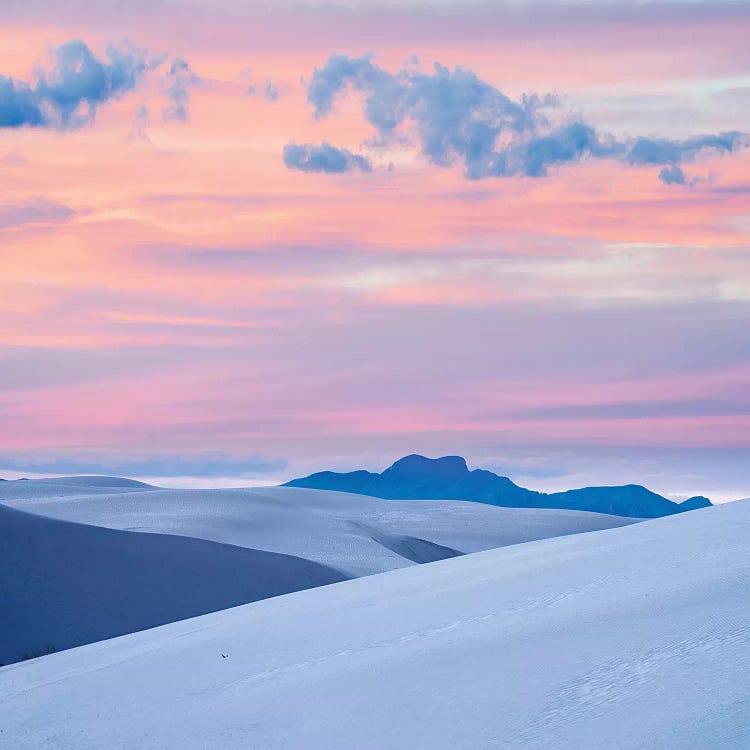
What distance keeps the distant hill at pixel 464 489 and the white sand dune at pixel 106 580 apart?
72.7 metres

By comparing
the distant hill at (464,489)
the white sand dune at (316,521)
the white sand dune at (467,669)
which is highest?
the white sand dune at (467,669)

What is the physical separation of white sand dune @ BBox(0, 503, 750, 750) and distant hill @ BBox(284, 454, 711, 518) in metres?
84.2

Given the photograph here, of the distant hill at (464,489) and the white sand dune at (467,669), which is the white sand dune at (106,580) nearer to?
the white sand dune at (467,669)

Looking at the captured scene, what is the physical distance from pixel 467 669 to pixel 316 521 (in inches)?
928

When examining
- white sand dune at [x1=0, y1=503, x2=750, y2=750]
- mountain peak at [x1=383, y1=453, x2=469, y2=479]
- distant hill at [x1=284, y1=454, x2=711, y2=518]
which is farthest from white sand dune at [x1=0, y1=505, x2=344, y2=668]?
mountain peak at [x1=383, y1=453, x2=469, y2=479]

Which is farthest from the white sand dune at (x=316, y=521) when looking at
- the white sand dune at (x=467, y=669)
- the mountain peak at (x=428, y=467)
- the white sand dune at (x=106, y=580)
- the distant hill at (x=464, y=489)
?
the mountain peak at (x=428, y=467)

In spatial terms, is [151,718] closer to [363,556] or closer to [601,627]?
[601,627]

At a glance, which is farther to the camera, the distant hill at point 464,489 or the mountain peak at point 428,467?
the mountain peak at point 428,467

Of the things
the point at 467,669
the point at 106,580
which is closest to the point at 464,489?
the point at 106,580

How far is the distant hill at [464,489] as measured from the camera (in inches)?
3582

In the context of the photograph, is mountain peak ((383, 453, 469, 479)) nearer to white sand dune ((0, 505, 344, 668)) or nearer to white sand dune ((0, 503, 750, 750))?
white sand dune ((0, 505, 344, 668))

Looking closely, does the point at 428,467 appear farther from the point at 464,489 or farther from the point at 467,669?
the point at 467,669

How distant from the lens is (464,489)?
9756cm

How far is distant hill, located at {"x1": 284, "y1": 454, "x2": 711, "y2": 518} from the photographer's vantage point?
91.0 meters
